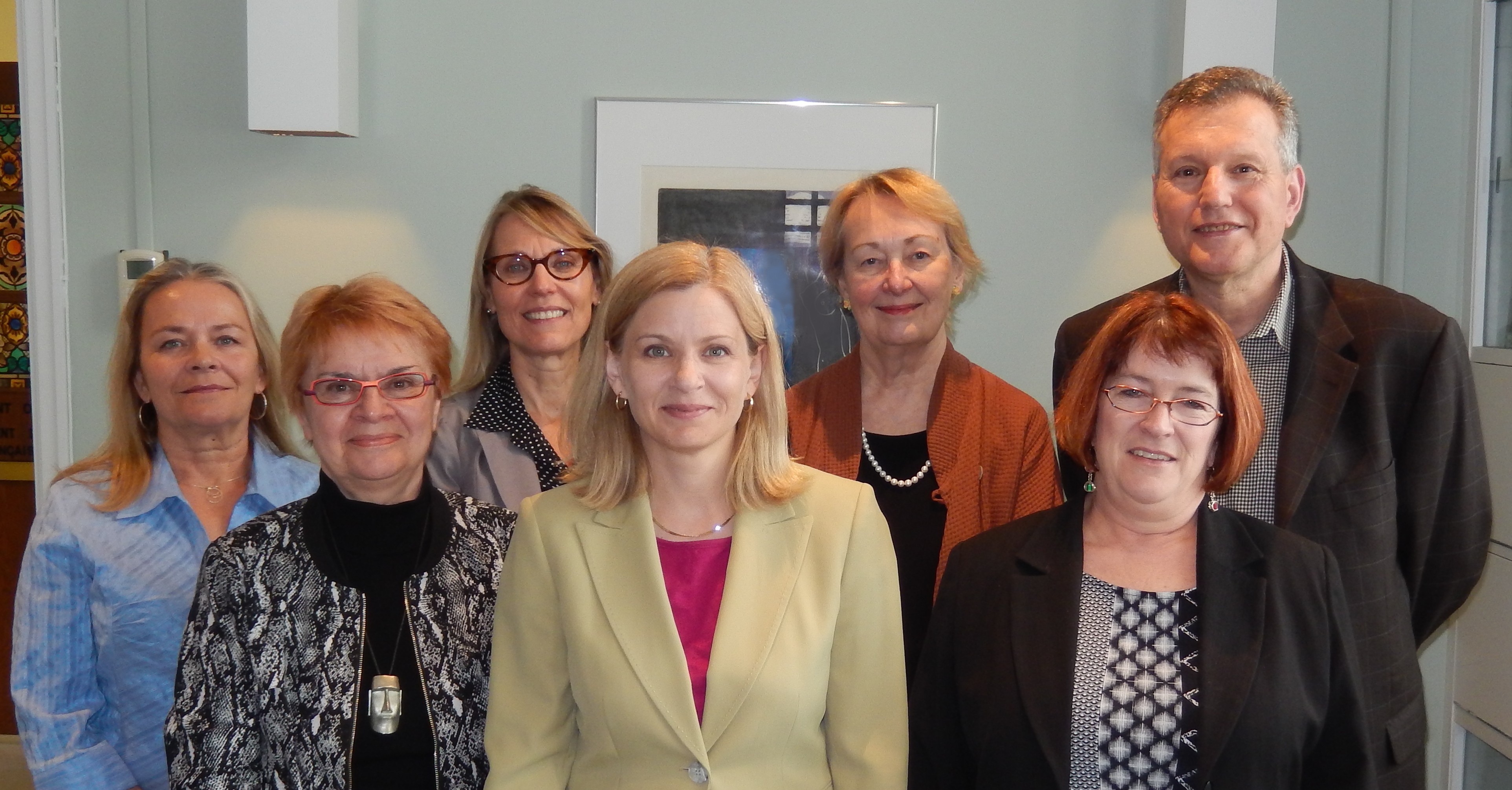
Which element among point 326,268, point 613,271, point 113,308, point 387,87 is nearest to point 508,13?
point 387,87

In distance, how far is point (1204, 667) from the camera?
5.58 feet

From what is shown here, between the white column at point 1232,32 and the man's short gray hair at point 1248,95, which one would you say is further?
the white column at point 1232,32

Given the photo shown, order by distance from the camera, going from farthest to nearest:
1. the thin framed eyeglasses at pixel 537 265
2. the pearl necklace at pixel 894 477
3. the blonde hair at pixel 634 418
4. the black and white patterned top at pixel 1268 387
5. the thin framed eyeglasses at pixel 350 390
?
the thin framed eyeglasses at pixel 537 265 → the pearl necklace at pixel 894 477 → the black and white patterned top at pixel 1268 387 → the thin framed eyeglasses at pixel 350 390 → the blonde hair at pixel 634 418

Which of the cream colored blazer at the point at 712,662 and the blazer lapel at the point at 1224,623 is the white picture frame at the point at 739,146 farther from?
the blazer lapel at the point at 1224,623

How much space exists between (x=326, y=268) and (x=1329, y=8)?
348cm

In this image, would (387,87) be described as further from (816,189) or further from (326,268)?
(816,189)

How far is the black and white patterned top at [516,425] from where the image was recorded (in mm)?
2457

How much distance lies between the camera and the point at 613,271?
9.38 ft

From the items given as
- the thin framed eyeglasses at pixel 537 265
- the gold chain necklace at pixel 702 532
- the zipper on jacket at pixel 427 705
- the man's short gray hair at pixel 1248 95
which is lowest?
the zipper on jacket at pixel 427 705

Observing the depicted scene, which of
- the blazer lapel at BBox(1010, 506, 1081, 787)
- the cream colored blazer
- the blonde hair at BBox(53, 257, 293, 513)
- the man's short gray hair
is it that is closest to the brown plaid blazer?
the man's short gray hair

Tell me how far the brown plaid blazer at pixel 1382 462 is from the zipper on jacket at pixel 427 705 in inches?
61.3

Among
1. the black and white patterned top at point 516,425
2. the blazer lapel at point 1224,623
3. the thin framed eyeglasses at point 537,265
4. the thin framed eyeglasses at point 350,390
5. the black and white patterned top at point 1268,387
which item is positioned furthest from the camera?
the thin framed eyeglasses at point 537,265

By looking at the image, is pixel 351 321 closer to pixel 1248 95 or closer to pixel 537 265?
pixel 537 265

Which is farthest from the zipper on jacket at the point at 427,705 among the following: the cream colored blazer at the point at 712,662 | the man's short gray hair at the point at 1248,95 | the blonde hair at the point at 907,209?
the man's short gray hair at the point at 1248,95
